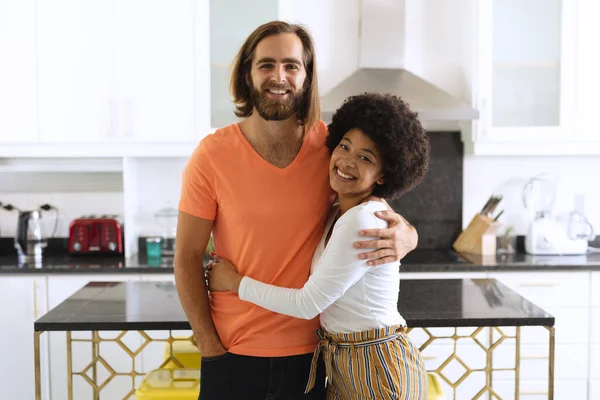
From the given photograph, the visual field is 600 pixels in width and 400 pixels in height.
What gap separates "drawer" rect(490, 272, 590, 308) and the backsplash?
1.92 feet

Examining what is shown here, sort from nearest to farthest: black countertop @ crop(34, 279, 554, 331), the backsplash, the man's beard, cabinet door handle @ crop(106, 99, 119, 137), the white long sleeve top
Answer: the white long sleeve top, the man's beard, black countertop @ crop(34, 279, 554, 331), cabinet door handle @ crop(106, 99, 119, 137), the backsplash

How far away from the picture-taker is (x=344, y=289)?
140cm

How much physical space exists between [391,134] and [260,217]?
1.20ft

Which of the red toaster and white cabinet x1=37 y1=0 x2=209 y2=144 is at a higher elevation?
white cabinet x1=37 y1=0 x2=209 y2=144

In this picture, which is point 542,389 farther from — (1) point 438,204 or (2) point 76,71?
(2) point 76,71

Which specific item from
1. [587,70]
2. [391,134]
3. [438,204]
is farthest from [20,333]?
[587,70]

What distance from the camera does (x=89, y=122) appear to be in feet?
10.2

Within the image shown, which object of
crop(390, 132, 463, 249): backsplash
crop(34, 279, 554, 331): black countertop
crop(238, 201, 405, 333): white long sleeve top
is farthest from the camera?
crop(390, 132, 463, 249): backsplash

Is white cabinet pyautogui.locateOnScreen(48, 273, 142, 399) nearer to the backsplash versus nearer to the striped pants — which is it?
the backsplash

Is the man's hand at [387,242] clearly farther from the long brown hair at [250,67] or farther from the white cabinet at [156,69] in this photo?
the white cabinet at [156,69]

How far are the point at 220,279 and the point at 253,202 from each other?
0.68 ft

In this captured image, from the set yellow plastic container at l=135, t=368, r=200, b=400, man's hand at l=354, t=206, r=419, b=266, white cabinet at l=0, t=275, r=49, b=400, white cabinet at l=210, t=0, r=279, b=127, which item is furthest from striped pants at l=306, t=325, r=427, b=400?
white cabinet at l=0, t=275, r=49, b=400

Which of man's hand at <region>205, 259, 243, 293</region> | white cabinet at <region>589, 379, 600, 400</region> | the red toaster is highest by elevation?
man's hand at <region>205, 259, 243, 293</region>

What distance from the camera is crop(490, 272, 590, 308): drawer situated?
304cm
